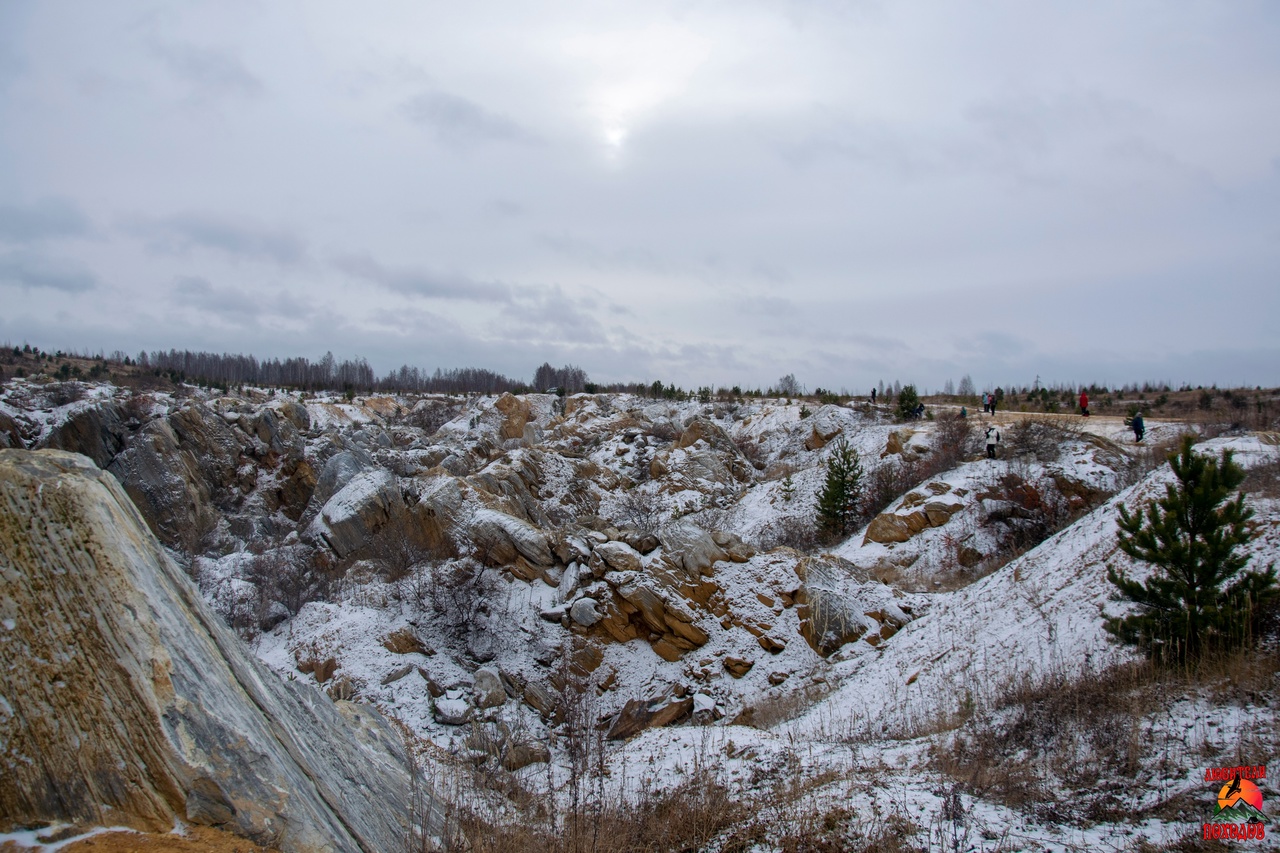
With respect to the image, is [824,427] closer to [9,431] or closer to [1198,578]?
[1198,578]

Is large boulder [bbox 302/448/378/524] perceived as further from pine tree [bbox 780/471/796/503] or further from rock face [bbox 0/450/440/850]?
rock face [bbox 0/450/440/850]

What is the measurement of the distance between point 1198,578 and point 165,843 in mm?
9143

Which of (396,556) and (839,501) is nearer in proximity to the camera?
(396,556)

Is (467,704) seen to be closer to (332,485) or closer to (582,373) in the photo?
(332,485)

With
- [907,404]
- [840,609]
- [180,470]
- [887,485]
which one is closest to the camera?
[840,609]

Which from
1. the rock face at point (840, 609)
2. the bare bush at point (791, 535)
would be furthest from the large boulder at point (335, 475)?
the rock face at point (840, 609)

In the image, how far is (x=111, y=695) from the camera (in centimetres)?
316

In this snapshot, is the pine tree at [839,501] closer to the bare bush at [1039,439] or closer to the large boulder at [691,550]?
the bare bush at [1039,439]

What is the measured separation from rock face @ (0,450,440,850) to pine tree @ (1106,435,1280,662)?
8043mm

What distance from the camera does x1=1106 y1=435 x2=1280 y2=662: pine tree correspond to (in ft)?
20.9

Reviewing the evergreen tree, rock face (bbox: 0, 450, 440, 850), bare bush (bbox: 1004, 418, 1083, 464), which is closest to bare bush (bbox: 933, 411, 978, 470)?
bare bush (bbox: 1004, 418, 1083, 464)

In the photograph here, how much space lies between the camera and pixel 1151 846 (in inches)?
155

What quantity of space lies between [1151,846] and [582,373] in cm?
8821

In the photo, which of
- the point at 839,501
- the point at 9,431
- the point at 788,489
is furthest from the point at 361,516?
the point at 9,431
